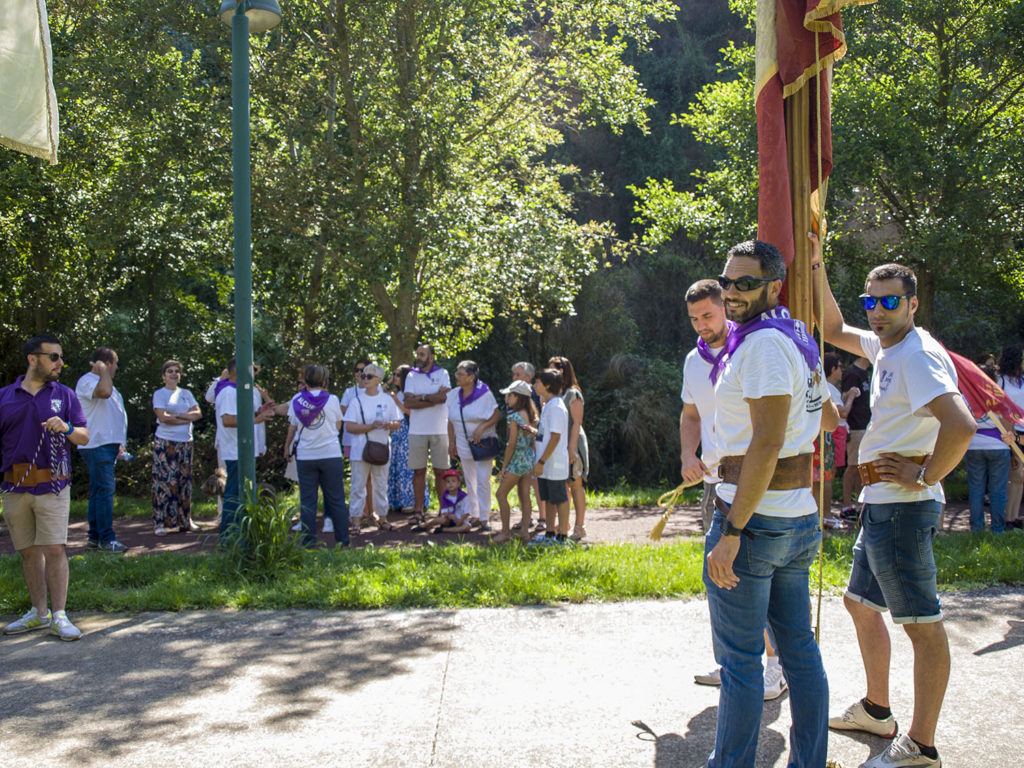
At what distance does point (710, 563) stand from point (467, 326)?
15855 millimetres

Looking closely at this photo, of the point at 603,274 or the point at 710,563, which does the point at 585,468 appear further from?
the point at 603,274

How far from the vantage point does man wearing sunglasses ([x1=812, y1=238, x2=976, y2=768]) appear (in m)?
3.57

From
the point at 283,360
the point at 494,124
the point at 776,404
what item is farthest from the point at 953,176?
the point at 283,360

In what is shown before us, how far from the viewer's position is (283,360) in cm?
A: 1728

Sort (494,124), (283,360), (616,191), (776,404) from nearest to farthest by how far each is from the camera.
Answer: (776,404) → (494,124) → (283,360) → (616,191)

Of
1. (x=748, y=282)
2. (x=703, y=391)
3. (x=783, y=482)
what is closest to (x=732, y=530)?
(x=783, y=482)

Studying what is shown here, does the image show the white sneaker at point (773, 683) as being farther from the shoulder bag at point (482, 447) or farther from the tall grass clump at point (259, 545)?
the shoulder bag at point (482, 447)

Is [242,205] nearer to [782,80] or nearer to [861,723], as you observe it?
[782,80]

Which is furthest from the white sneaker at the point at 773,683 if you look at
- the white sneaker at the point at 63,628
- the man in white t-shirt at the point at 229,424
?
the man in white t-shirt at the point at 229,424

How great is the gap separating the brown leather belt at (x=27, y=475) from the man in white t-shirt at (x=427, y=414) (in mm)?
4688

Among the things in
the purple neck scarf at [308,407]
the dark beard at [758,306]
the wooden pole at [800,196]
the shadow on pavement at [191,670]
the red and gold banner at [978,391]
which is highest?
the wooden pole at [800,196]

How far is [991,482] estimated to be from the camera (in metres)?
8.57

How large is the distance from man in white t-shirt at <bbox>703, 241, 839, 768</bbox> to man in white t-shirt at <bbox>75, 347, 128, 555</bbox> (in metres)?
7.34

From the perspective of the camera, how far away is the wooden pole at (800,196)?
4.12 metres
